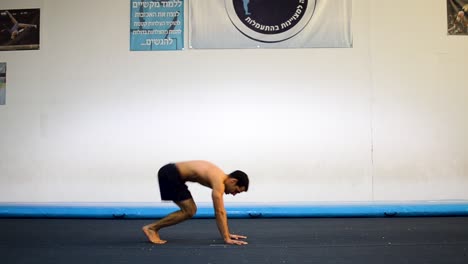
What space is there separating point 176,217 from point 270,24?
3305 mm

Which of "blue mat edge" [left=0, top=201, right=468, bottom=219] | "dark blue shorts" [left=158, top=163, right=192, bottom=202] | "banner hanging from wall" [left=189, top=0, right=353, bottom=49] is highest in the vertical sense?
"banner hanging from wall" [left=189, top=0, right=353, bottom=49]

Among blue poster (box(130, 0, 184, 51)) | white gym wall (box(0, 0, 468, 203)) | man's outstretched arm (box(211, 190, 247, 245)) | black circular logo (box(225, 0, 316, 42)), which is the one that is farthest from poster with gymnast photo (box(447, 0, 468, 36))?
man's outstretched arm (box(211, 190, 247, 245))

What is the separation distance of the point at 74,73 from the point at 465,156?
526 cm

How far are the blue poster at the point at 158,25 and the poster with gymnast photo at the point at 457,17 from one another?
3505mm

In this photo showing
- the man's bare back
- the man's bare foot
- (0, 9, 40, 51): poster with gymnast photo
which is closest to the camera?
the man's bare back

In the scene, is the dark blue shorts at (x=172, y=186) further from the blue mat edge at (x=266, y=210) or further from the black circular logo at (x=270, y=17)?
the black circular logo at (x=270, y=17)

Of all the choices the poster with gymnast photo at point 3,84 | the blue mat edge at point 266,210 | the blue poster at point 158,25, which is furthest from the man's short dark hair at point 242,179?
the poster with gymnast photo at point 3,84

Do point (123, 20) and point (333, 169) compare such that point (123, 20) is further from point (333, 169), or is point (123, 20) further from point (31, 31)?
point (333, 169)

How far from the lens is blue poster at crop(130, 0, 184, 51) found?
5.98 meters

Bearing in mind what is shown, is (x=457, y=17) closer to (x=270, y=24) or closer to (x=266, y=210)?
(x=270, y=24)

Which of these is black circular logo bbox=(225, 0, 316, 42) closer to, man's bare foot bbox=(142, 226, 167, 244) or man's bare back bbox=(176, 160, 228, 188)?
man's bare back bbox=(176, 160, 228, 188)

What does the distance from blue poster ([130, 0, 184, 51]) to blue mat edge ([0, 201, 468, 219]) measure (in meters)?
2.13

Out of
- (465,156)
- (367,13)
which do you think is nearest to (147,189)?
(367,13)

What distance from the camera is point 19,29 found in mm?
6188
